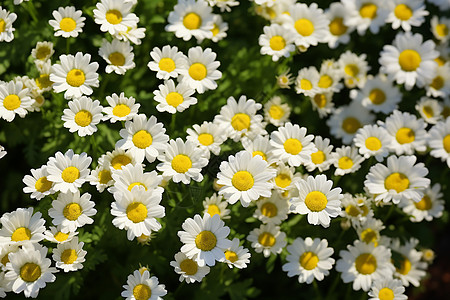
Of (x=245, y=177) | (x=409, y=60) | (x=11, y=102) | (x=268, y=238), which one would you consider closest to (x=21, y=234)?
(x=11, y=102)

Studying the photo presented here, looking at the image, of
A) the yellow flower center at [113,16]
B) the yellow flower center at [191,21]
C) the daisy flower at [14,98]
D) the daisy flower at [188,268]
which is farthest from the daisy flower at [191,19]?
the daisy flower at [188,268]

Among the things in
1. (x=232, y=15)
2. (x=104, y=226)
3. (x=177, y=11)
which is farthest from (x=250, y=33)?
(x=104, y=226)

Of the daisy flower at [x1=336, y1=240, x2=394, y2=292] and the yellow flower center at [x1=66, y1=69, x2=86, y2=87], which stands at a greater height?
the yellow flower center at [x1=66, y1=69, x2=86, y2=87]

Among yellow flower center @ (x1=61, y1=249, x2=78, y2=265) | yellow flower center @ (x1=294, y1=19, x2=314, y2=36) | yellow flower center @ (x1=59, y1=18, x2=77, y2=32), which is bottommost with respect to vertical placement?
yellow flower center @ (x1=61, y1=249, x2=78, y2=265)

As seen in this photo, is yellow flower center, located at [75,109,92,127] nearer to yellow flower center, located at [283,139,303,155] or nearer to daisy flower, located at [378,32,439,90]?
yellow flower center, located at [283,139,303,155]

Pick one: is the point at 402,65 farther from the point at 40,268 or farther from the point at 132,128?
the point at 40,268

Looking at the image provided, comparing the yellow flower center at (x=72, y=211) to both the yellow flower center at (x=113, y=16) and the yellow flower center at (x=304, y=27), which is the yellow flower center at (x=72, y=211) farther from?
the yellow flower center at (x=304, y=27)

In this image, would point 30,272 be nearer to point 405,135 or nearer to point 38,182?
point 38,182

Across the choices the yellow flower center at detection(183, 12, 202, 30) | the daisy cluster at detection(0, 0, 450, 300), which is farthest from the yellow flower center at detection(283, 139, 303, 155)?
the yellow flower center at detection(183, 12, 202, 30)
